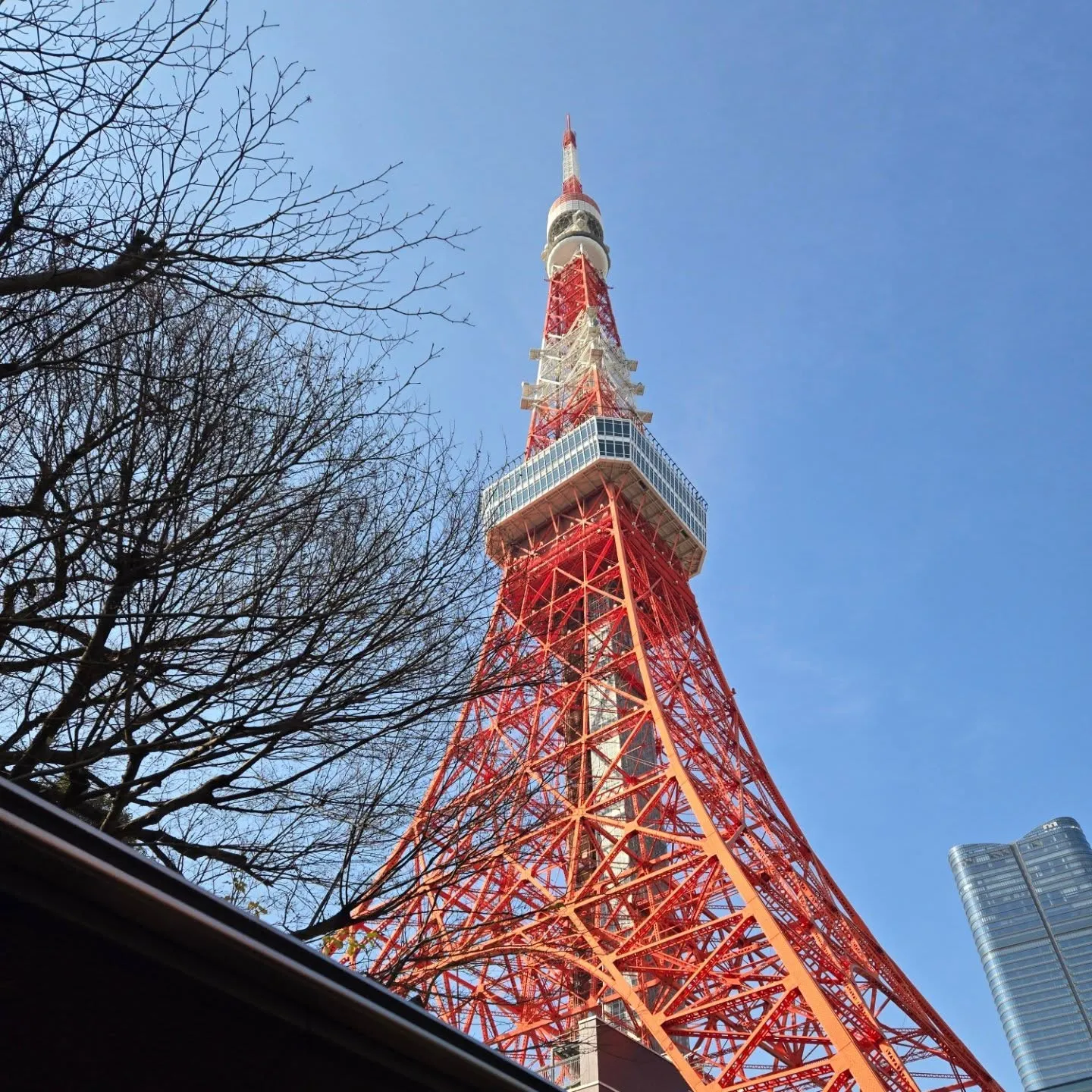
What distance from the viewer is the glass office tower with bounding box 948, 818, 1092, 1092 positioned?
275ft

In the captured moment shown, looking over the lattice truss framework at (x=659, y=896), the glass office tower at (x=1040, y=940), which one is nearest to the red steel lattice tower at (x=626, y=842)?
the lattice truss framework at (x=659, y=896)

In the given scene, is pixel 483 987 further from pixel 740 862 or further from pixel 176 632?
pixel 176 632

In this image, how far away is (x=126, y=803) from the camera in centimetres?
446

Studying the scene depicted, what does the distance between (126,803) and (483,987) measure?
12.8m

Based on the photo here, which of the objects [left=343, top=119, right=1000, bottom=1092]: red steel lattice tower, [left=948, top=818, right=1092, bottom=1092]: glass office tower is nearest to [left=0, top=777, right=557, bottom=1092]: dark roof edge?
[left=343, top=119, right=1000, bottom=1092]: red steel lattice tower


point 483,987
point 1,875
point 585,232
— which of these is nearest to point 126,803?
point 1,875

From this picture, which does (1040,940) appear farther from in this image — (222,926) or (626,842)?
(222,926)

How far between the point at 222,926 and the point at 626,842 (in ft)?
54.7

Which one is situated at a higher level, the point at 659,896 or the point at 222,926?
the point at 659,896

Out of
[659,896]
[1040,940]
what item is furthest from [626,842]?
[1040,940]

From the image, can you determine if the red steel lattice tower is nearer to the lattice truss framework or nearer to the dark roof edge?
the lattice truss framework

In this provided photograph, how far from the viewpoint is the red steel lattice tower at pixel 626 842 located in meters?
10.4

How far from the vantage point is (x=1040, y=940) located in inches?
3516

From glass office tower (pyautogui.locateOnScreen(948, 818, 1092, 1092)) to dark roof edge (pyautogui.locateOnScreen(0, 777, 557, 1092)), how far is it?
317 ft
